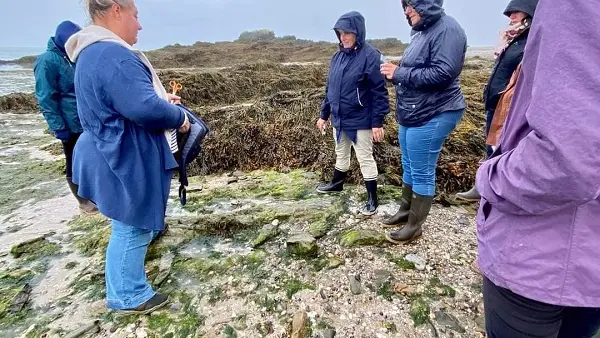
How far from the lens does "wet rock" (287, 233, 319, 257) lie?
11.0 ft

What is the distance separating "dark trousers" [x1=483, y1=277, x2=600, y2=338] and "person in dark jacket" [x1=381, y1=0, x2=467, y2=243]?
1.85m

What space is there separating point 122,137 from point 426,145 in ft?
7.45

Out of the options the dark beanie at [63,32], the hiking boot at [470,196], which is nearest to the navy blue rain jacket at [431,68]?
the hiking boot at [470,196]

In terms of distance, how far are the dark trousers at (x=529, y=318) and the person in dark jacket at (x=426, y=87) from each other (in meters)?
1.85

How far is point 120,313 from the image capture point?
9.05 ft

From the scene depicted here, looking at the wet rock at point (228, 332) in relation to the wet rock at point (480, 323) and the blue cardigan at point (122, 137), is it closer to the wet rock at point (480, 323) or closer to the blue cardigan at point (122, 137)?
the blue cardigan at point (122, 137)

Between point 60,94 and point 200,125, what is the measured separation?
104 inches

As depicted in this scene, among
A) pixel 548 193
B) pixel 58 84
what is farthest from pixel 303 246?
pixel 58 84

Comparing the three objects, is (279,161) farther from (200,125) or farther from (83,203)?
(200,125)

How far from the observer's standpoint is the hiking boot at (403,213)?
3637 mm

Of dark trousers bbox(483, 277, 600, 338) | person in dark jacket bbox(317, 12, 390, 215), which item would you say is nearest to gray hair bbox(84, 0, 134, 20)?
person in dark jacket bbox(317, 12, 390, 215)

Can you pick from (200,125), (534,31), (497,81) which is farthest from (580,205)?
(497,81)

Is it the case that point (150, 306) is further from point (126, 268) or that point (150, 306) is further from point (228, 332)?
point (228, 332)

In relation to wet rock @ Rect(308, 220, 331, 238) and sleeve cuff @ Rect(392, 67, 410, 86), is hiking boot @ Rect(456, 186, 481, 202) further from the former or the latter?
sleeve cuff @ Rect(392, 67, 410, 86)
